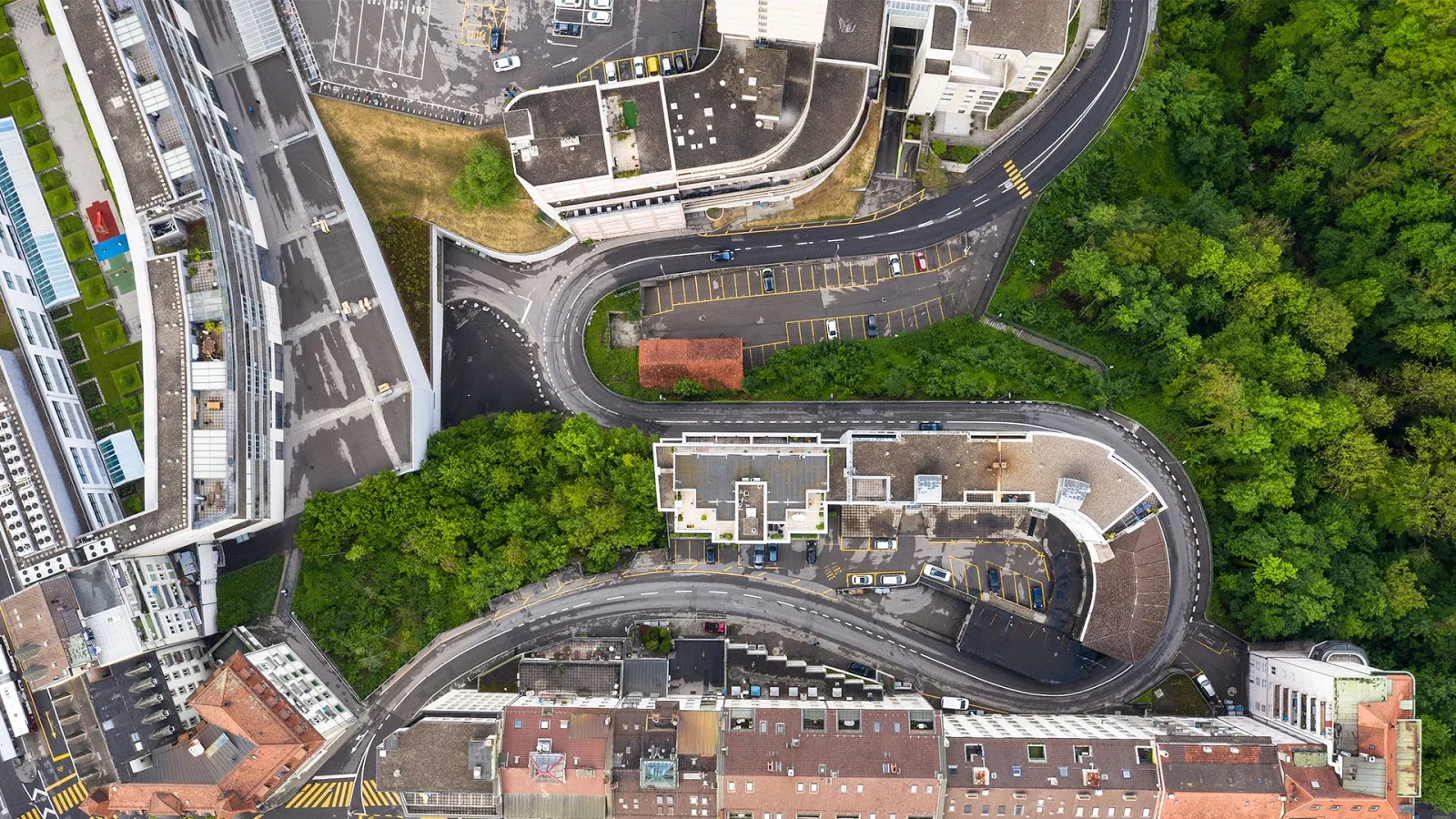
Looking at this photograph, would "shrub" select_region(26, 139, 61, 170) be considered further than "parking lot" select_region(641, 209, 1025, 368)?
No

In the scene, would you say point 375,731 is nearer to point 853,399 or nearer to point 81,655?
point 81,655

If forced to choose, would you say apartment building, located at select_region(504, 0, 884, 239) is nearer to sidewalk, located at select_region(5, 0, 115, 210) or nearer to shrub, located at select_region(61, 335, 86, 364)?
sidewalk, located at select_region(5, 0, 115, 210)

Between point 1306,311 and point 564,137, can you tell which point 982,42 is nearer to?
point 564,137

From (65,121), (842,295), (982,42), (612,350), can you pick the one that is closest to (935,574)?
(842,295)

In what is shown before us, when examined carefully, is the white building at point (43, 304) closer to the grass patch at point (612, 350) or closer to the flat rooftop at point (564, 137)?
the flat rooftop at point (564, 137)

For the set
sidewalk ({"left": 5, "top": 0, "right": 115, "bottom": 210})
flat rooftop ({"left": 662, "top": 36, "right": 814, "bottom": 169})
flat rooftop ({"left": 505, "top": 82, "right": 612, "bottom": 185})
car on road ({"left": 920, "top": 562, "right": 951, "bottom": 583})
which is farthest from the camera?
car on road ({"left": 920, "top": 562, "right": 951, "bottom": 583})

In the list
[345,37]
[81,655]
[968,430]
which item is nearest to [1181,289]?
[968,430]

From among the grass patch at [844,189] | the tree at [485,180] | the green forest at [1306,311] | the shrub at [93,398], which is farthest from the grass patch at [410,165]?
the green forest at [1306,311]

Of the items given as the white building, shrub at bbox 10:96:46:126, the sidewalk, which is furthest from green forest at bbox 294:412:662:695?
shrub at bbox 10:96:46:126
